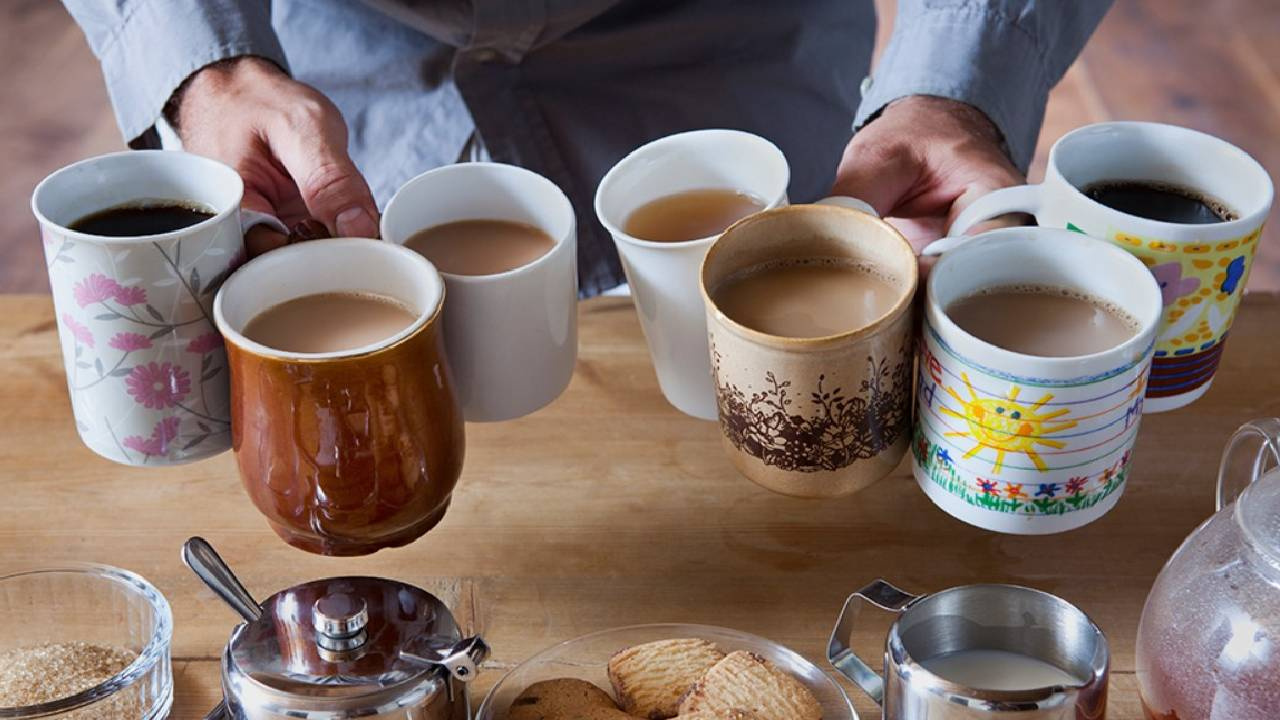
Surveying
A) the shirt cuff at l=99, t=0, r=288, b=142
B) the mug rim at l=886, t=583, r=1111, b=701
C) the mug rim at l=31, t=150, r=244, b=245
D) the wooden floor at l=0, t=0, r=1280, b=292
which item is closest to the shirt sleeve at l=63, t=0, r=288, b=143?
the shirt cuff at l=99, t=0, r=288, b=142

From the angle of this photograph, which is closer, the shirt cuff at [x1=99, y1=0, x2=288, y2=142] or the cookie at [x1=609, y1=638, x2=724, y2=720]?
the cookie at [x1=609, y1=638, x2=724, y2=720]

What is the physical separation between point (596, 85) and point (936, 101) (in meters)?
0.35

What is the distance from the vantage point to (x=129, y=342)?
2.76 ft

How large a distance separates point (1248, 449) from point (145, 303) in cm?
63

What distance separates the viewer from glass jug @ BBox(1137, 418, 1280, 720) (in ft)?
2.23

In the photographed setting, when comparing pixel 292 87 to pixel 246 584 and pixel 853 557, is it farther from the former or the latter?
pixel 853 557

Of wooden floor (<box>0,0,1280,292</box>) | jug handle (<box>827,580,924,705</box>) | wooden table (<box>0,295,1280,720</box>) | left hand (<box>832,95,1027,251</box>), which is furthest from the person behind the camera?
wooden floor (<box>0,0,1280,292</box>)

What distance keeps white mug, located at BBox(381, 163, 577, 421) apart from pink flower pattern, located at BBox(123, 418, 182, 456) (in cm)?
18

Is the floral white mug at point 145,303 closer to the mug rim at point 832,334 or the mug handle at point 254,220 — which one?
the mug handle at point 254,220

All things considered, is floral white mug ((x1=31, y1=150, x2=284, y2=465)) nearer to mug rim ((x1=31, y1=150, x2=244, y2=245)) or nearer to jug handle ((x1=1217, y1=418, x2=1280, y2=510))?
mug rim ((x1=31, y1=150, x2=244, y2=245))

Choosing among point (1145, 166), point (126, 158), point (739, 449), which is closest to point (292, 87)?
point (126, 158)

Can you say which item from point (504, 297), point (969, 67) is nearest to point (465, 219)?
point (504, 297)

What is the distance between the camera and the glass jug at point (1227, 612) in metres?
0.68

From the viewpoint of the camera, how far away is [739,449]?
854 mm
